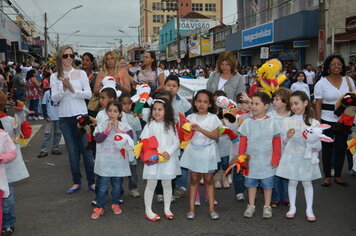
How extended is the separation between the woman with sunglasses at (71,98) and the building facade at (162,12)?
76841 mm

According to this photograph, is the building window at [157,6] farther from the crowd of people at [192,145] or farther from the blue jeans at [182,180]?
the blue jeans at [182,180]

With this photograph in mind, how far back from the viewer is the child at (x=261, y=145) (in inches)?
172

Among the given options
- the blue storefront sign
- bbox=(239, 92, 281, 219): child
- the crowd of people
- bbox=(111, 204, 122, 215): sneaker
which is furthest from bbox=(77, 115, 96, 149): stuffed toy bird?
the blue storefront sign

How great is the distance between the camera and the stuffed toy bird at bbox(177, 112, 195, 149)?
13.8 feet

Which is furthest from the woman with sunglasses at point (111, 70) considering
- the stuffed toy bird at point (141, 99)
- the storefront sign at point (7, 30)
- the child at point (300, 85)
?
the storefront sign at point (7, 30)

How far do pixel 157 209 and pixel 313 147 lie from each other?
6.65ft

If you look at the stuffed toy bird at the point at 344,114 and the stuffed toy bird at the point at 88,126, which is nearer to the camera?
the stuffed toy bird at the point at 88,126

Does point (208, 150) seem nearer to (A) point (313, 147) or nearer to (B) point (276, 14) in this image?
(A) point (313, 147)

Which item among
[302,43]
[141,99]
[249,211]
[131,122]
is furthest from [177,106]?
[302,43]

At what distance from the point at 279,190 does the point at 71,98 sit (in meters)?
3.06

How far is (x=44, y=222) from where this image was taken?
4.40m

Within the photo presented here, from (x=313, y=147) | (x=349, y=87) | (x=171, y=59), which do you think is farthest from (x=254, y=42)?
(x=171, y=59)

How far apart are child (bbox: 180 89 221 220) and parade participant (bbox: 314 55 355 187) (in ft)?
6.83

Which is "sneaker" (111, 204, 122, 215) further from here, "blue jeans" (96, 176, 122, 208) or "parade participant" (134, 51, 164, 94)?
"parade participant" (134, 51, 164, 94)
